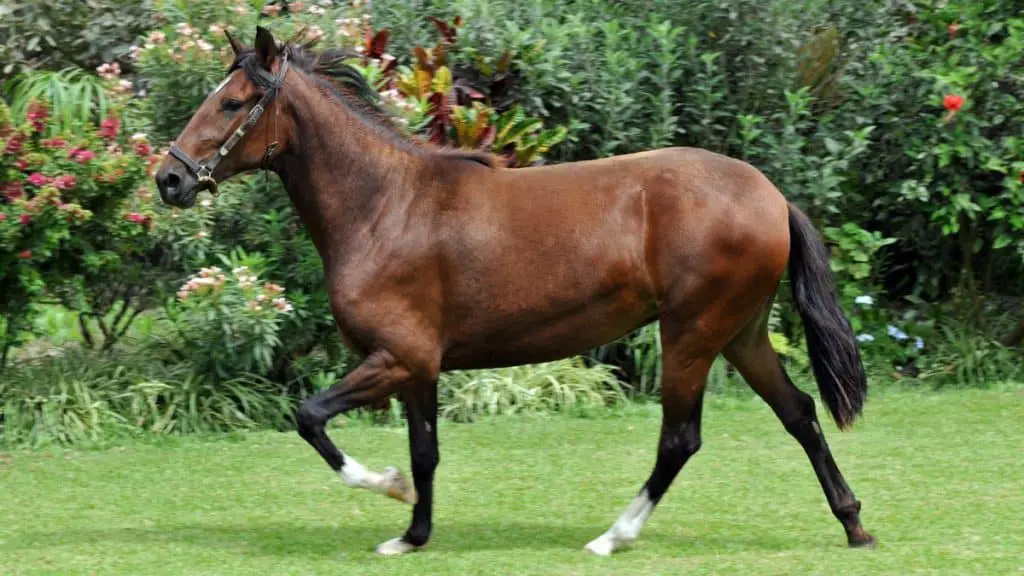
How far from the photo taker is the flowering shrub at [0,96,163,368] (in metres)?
8.59

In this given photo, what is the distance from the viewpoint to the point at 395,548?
6551mm

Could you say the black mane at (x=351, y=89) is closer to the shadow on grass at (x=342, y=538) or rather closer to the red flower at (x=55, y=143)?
the shadow on grass at (x=342, y=538)

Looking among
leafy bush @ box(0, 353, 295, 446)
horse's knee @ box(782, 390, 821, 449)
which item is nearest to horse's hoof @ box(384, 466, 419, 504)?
horse's knee @ box(782, 390, 821, 449)

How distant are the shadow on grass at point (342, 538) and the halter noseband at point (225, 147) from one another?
1588mm

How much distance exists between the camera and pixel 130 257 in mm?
10016

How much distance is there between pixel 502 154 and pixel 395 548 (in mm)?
3815

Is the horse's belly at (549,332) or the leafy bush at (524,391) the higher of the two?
the horse's belly at (549,332)

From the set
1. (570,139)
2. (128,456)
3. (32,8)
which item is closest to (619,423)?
(570,139)

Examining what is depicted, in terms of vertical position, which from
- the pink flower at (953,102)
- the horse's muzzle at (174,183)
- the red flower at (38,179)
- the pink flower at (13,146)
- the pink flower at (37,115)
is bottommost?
the red flower at (38,179)

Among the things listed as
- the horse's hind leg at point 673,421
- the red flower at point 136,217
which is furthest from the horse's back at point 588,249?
the red flower at point 136,217

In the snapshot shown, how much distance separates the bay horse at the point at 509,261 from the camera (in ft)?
21.1

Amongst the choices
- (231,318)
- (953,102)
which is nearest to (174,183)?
(231,318)

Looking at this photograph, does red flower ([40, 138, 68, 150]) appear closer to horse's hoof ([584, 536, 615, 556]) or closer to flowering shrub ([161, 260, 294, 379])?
flowering shrub ([161, 260, 294, 379])

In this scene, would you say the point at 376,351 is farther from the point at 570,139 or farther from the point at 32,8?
the point at 32,8
